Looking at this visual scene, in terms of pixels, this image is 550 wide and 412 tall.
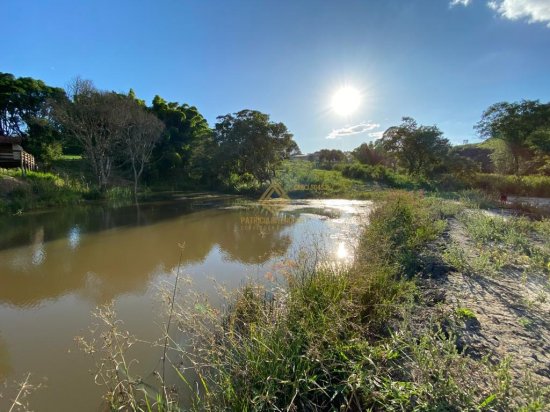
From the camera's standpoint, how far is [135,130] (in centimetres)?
1981

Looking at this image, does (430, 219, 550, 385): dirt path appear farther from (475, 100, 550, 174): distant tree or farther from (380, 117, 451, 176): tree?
(380, 117, 451, 176): tree

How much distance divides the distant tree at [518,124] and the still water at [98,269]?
1617 cm

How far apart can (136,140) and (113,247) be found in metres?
14.9

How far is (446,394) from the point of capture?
1.60m

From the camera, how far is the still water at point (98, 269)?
2.88m

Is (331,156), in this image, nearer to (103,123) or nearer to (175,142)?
(175,142)

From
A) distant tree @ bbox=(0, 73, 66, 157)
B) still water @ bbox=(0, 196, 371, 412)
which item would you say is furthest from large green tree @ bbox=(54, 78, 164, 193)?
still water @ bbox=(0, 196, 371, 412)

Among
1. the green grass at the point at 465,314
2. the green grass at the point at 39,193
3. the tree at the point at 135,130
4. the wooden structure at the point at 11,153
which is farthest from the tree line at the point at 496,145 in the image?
the wooden structure at the point at 11,153

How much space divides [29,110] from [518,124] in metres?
34.8

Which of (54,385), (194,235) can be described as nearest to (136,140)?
(194,235)

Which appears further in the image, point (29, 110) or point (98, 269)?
point (29, 110)

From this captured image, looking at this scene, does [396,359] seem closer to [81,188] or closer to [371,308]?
[371,308]

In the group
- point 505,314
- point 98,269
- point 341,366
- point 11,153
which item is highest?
point 11,153

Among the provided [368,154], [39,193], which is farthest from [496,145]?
[39,193]
